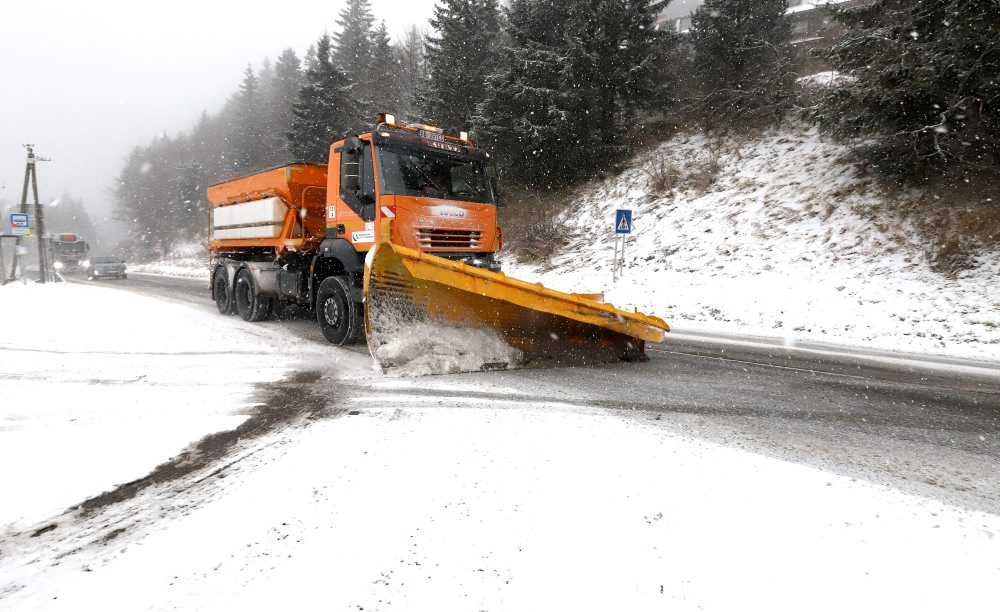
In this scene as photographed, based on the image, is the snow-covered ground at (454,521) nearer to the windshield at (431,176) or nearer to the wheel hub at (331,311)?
the wheel hub at (331,311)

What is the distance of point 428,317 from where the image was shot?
558cm

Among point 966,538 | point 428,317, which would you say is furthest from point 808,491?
point 428,317

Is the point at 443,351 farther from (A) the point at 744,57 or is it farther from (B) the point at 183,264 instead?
(B) the point at 183,264

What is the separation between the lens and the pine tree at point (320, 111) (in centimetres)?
2662

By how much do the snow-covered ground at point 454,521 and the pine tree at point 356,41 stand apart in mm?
38956

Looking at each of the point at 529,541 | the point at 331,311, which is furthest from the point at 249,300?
the point at 529,541

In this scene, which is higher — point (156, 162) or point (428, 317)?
point (156, 162)

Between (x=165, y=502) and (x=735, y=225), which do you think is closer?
(x=165, y=502)

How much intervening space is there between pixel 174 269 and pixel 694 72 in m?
38.7

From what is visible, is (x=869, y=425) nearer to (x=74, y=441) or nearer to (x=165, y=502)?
(x=165, y=502)

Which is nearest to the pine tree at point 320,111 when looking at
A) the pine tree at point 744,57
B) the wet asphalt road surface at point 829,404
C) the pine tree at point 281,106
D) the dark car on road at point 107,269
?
the pine tree at point 281,106

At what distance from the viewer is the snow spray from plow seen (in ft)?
17.1

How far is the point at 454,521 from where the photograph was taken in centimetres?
240

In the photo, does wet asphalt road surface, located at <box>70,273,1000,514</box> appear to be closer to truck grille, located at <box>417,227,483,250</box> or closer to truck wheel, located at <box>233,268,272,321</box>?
truck grille, located at <box>417,227,483,250</box>
